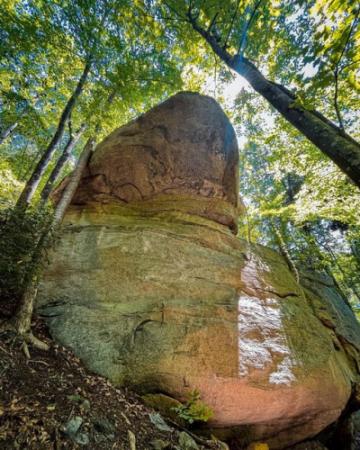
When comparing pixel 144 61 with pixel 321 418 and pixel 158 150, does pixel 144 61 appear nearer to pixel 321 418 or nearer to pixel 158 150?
pixel 158 150

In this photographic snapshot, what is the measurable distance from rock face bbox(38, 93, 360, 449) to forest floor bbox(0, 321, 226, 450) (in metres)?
0.49


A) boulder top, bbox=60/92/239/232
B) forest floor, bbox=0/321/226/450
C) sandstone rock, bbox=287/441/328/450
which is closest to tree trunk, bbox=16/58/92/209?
boulder top, bbox=60/92/239/232

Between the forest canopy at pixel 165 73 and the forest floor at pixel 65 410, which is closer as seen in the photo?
the forest floor at pixel 65 410

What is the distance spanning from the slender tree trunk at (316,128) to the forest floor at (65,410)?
177 inches

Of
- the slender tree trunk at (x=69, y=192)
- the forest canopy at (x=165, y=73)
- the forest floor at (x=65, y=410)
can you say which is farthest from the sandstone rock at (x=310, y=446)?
the slender tree trunk at (x=69, y=192)

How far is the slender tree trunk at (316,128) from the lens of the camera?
10.1ft

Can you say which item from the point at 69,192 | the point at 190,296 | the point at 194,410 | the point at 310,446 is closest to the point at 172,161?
the point at 69,192

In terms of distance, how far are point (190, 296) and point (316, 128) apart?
4.40 metres

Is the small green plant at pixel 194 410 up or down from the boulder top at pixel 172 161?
down

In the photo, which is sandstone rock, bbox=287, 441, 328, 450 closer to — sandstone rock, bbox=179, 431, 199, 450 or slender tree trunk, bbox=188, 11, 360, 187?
sandstone rock, bbox=179, 431, 199, 450

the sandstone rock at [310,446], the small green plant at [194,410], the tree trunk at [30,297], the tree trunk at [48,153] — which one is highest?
the tree trunk at [48,153]

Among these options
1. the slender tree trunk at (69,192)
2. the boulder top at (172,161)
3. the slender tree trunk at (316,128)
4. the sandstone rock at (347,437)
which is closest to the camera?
the slender tree trunk at (316,128)

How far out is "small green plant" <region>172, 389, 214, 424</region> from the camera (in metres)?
3.70

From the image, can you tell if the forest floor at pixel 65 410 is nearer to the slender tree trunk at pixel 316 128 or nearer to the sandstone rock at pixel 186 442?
the sandstone rock at pixel 186 442
